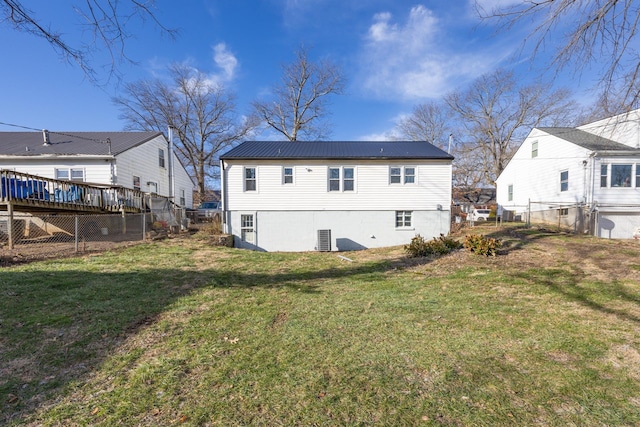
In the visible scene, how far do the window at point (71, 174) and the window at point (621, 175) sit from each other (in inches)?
1080

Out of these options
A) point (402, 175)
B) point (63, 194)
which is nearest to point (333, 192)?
point (402, 175)

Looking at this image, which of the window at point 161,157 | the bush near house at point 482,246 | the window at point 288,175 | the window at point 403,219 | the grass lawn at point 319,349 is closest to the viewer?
the grass lawn at point 319,349

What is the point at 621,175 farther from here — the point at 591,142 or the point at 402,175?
the point at 402,175

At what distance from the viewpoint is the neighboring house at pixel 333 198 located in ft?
45.7

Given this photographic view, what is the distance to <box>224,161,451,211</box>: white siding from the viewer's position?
1393 cm

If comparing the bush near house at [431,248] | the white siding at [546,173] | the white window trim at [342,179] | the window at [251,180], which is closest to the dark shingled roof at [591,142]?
the white siding at [546,173]

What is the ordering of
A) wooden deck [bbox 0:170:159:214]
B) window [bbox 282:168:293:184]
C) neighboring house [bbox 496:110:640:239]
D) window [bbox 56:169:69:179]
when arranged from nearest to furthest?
1. wooden deck [bbox 0:170:159:214]
2. neighboring house [bbox 496:110:640:239]
3. window [bbox 282:168:293:184]
4. window [bbox 56:169:69:179]

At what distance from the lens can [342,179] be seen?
14.3 meters

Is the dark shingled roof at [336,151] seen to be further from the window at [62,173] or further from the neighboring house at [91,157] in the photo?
the window at [62,173]

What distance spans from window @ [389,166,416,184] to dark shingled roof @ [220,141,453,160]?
0.62m

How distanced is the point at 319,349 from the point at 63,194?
12.5 meters

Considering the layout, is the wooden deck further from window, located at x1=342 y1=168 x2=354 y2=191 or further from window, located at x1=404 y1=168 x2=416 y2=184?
window, located at x1=404 y1=168 x2=416 y2=184

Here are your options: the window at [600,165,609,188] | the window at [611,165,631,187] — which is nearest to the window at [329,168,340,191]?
the window at [600,165,609,188]

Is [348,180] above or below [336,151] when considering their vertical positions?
below
